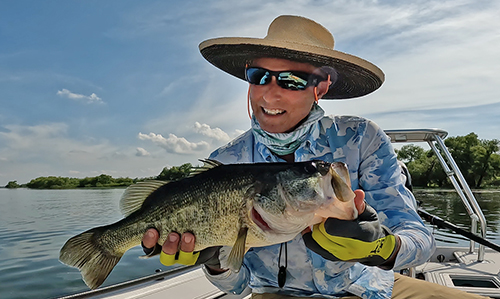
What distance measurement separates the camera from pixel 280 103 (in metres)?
2.19

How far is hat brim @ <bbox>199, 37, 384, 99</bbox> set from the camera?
2.19 metres

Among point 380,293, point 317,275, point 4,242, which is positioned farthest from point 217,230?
point 4,242

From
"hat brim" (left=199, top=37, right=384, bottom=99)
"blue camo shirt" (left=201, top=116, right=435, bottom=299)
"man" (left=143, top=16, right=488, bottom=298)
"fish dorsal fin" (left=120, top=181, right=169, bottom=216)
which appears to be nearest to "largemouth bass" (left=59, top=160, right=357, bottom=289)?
"fish dorsal fin" (left=120, top=181, right=169, bottom=216)

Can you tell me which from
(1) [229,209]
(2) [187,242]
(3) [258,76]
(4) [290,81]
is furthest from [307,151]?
(2) [187,242]

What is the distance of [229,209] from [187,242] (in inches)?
10.7

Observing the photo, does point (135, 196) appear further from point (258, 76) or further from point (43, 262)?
point (43, 262)

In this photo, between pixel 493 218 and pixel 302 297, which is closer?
pixel 302 297

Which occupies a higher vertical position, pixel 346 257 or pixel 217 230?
pixel 217 230

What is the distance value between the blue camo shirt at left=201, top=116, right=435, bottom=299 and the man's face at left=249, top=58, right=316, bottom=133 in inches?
6.6

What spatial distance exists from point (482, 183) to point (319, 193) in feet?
201

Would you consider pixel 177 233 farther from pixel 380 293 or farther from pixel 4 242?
pixel 4 242

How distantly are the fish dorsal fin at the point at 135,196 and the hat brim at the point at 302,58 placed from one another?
42.0 inches

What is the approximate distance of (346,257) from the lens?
169 centimetres

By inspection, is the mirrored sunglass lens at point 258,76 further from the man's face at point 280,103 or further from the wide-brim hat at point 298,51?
the wide-brim hat at point 298,51
